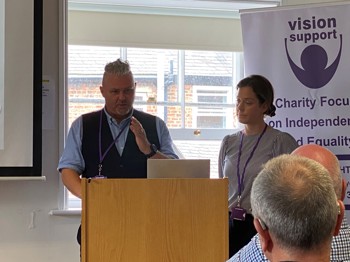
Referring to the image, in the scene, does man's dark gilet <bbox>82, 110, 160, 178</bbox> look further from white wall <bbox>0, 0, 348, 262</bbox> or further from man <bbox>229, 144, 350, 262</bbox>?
man <bbox>229, 144, 350, 262</bbox>

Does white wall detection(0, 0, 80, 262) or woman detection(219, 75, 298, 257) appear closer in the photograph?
woman detection(219, 75, 298, 257)

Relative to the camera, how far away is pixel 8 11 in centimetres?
303

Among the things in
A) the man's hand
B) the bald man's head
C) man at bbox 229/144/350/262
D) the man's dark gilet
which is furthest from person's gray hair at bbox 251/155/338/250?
the man's dark gilet

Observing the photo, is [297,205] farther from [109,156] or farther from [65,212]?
[65,212]

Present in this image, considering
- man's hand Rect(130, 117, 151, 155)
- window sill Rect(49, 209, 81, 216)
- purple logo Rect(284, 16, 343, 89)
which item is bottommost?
window sill Rect(49, 209, 81, 216)

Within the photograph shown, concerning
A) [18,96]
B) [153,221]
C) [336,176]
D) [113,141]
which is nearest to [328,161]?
[336,176]

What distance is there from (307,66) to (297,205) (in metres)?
2.32

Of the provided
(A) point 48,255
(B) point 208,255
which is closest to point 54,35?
(A) point 48,255

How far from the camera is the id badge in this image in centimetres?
257

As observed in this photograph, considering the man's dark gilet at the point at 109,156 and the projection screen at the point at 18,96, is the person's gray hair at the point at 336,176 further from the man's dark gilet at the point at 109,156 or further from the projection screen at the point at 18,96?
the projection screen at the point at 18,96

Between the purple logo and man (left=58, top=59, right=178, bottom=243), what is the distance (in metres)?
1.02

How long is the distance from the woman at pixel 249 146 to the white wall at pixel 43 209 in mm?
1081

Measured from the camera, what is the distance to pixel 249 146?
8.99 ft

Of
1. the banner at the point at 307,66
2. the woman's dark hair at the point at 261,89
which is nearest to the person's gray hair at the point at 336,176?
the woman's dark hair at the point at 261,89
